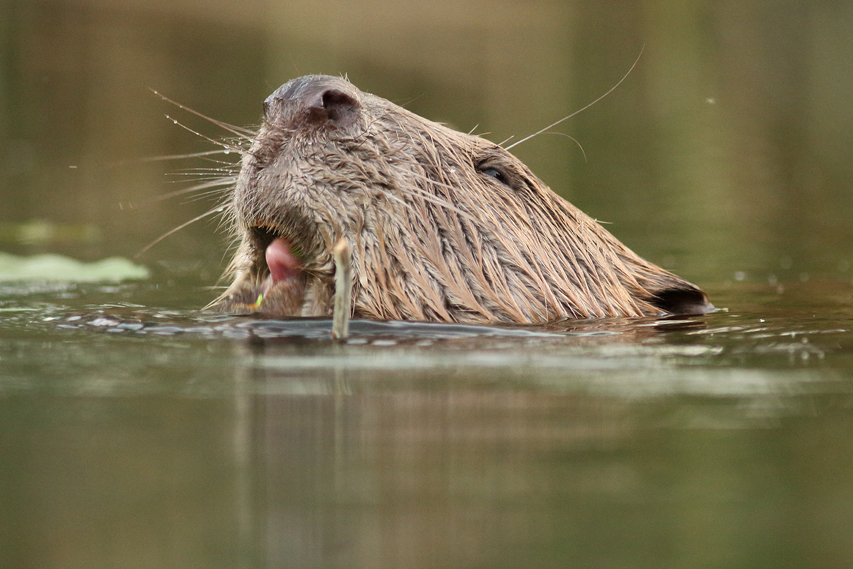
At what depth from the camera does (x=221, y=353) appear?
9.83ft

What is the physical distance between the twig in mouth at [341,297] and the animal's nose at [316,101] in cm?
42

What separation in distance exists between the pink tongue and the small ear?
1.57 meters

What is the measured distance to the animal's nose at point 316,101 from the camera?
129 inches

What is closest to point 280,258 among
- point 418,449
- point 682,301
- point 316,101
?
point 316,101

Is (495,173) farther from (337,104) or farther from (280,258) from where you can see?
(280,258)

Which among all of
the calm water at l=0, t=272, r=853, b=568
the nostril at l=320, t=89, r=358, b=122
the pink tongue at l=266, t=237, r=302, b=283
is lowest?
the calm water at l=0, t=272, r=853, b=568

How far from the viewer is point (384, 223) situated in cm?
337

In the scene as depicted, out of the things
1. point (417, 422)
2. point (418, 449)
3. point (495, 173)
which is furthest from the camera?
point (495, 173)

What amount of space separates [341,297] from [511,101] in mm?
10948

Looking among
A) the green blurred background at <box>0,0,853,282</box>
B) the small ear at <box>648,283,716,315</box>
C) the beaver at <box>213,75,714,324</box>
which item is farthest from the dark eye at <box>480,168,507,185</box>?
the green blurred background at <box>0,0,853,282</box>

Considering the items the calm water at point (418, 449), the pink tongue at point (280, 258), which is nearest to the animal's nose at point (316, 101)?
the pink tongue at point (280, 258)

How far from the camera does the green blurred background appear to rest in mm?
7824

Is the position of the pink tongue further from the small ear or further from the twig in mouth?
the small ear

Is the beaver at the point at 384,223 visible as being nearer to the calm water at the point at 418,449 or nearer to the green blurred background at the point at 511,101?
the calm water at the point at 418,449
